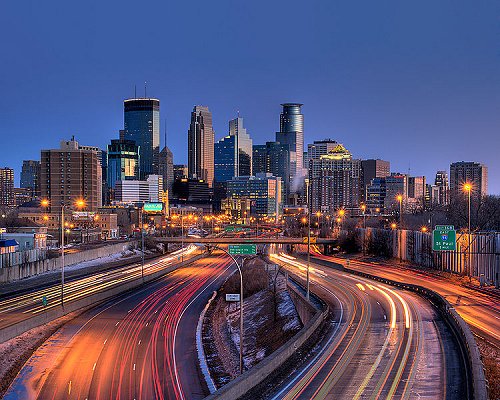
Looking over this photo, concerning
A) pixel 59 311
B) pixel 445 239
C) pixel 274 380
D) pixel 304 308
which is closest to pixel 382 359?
pixel 274 380

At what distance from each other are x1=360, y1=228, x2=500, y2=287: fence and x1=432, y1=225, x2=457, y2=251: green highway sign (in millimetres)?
1651

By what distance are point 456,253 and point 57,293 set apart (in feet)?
157

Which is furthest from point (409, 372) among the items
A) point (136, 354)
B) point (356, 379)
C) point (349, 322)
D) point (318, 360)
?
point (136, 354)

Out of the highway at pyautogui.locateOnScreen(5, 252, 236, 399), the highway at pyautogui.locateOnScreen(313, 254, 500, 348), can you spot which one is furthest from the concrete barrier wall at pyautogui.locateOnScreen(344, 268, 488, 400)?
the highway at pyautogui.locateOnScreen(5, 252, 236, 399)

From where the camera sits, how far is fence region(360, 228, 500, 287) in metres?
57.8

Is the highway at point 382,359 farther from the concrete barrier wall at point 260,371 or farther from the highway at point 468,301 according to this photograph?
the highway at point 468,301

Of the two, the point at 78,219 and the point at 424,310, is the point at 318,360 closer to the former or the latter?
the point at 424,310

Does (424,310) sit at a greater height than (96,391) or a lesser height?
greater

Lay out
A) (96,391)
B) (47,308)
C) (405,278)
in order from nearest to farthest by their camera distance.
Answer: (96,391), (47,308), (405,278)

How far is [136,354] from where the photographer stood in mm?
43531

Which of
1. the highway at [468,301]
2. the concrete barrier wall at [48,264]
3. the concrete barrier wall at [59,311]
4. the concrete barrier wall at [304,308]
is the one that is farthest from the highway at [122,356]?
the concrete barrier wall at [48,264]

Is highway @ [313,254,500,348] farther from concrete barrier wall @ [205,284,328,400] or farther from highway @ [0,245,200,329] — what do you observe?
highway @ [0,245,200,329]

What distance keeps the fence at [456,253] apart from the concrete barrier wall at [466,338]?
8.84m

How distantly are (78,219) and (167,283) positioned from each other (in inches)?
3555
